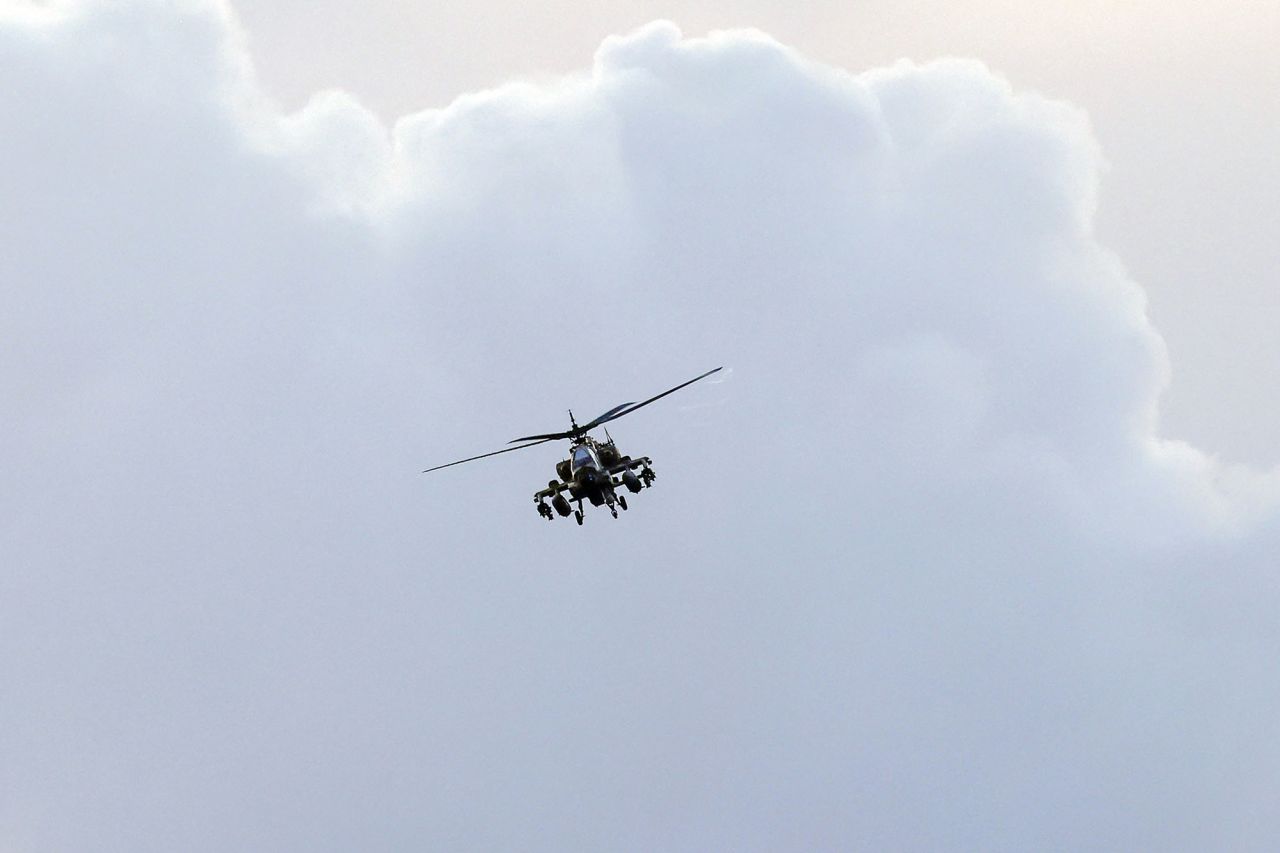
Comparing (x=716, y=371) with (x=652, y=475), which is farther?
(x=652, y=475)

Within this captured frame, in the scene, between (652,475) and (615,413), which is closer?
(615,413)

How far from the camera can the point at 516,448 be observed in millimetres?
131875

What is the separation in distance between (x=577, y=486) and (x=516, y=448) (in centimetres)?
575

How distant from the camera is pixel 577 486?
13425 cm

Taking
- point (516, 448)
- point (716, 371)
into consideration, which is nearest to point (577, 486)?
point (516, 448)

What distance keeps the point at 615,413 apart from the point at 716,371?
13063mm

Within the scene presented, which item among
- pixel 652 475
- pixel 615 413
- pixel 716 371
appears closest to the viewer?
pixel 716 371

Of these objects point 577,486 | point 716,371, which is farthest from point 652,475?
point 716,371

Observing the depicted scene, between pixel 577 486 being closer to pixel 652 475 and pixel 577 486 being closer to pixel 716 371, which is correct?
pixel 652 475

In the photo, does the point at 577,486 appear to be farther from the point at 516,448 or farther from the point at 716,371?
the point at 716,371

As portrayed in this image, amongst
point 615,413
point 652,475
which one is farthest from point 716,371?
point 652,475

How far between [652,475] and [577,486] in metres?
7.16

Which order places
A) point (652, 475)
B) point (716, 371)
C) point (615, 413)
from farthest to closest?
point (652, 475)
point (615, 413)
point (716, 371)

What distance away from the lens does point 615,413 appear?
12975 centimetres
